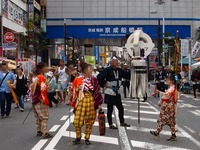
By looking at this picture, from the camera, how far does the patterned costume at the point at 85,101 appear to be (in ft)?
29.9

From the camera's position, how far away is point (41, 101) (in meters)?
10.3

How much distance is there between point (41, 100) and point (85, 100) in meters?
1.58

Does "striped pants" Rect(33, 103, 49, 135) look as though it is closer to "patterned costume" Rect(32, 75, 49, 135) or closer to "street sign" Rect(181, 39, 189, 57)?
"patterned costume" Rect(32, 75, 49, 135)

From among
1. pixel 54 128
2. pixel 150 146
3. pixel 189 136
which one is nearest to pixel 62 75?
pixel 54 128

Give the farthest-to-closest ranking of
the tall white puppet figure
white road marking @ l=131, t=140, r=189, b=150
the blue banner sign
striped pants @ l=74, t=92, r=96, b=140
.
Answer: the blue banner sign, the tall white puppet figure, striped pants @ l=74, t=92, r=96, b=140, white road marking @ l=131, t=140, r=189, b=150

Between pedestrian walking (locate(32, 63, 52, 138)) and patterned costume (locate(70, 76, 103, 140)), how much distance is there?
3.75 ft

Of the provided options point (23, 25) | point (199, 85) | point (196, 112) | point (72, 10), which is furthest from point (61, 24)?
point (196, 112)

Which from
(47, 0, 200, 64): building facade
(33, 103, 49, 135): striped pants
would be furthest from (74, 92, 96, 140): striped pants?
(47, 0, 200, 64): building facade

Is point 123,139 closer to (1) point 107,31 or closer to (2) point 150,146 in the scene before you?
(2) point 150,146

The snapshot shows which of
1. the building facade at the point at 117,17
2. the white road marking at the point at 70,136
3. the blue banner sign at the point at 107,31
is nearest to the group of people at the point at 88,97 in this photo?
the white road marking at the point at 70,136

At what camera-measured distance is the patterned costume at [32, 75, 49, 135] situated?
10242 millimetres

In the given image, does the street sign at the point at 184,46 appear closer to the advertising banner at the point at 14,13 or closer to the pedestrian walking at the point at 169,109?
the advertising banner at the point at 14,13

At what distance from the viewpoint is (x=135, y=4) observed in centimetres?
5312

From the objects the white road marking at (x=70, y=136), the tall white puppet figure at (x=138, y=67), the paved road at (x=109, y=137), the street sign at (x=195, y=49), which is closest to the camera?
the paved road at (x=109, y=137)
